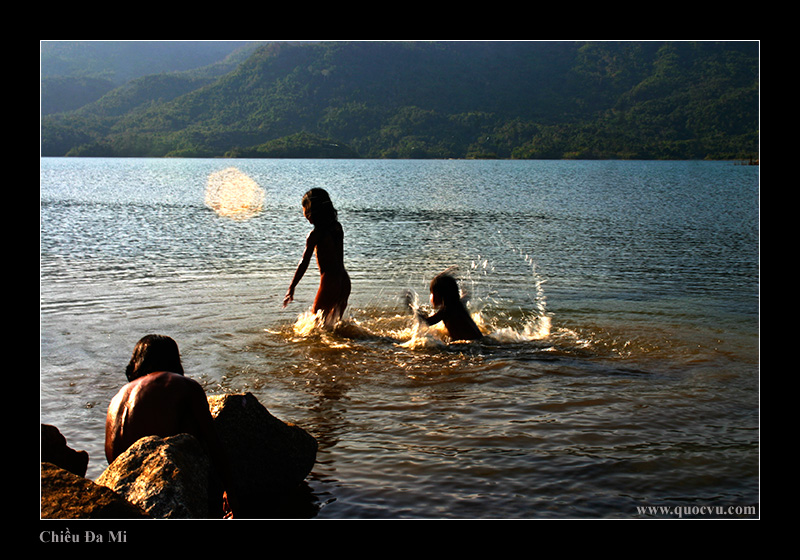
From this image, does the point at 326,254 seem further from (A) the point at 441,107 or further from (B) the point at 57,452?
(A) the point at 441,107

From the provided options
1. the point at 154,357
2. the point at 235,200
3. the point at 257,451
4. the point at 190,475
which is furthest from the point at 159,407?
the point at 235,200

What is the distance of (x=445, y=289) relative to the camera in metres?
10.0

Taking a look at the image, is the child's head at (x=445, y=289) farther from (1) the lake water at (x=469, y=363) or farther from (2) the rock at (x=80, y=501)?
(2) the rock at (x=80, y=501)

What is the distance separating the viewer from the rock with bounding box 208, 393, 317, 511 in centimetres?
534

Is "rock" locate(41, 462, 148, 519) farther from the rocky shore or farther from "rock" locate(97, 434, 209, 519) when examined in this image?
"rock" locate(97, 434, 209, 519)

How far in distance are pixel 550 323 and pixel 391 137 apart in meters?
149

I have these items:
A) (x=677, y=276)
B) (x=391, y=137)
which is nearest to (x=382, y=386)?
(x=677, y=276)

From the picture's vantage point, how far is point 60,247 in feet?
63.0

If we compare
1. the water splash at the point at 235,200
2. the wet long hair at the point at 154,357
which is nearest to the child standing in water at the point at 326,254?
the wet long hair at the point at 154,357

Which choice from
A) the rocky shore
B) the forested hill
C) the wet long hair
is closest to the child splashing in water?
the rocky shore

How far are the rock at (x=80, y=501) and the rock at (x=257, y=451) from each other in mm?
1154
